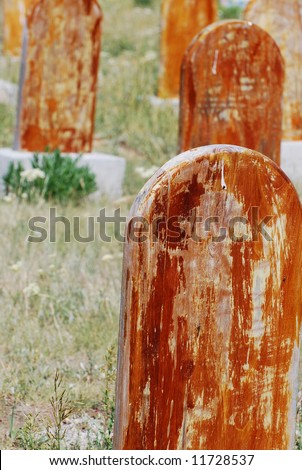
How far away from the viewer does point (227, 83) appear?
181 inches

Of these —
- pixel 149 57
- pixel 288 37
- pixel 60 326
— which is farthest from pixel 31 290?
pixel 149 57

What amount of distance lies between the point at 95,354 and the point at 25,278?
81cm

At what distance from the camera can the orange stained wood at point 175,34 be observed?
837 centimetres

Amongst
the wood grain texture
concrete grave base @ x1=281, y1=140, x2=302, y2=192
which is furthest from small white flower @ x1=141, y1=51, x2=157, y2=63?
concrete grave base @ x1=281, y1=140, x2=302, y2=192

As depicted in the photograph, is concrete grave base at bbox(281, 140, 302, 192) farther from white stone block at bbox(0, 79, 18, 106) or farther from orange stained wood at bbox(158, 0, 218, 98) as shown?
white stone block at bbox(0, 79, 18, 106)

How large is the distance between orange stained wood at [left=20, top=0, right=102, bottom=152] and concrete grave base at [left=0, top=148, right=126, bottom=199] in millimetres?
150

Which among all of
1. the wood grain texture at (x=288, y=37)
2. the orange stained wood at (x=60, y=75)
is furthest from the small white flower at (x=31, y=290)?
the wood grain texture at (x=288, y=37)

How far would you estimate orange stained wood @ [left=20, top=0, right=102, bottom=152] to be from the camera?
591 cm

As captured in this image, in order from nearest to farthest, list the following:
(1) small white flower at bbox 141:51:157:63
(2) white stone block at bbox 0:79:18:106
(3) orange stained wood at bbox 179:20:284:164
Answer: (3) orange stained wood at bbox 179:20:284:164
(2) white stone block at bbox 0:79:18:106
(1) small white flower at bbox 141:51:157:63

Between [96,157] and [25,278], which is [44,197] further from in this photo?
[25,278]

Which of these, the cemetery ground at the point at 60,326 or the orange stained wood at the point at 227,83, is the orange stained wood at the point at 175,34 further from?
the orange stained wood at the point at 227,83

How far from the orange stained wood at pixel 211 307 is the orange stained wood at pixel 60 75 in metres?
4.19

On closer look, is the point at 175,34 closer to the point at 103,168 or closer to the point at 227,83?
the point at 103,168

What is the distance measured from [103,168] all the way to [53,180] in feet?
1.93
